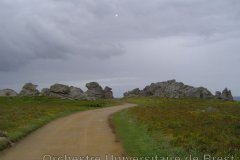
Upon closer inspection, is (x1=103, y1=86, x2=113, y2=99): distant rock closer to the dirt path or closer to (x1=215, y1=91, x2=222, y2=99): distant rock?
(x1=215, y1=91, x2=222, y2=99): distant rock

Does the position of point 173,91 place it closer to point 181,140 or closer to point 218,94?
point 218,94

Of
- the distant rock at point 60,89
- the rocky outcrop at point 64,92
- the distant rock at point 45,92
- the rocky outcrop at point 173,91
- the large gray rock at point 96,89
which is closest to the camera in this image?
the rocky outcrop at point 64,92

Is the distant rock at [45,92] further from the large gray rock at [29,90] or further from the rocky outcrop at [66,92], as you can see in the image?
the large gray rock at [29,90]

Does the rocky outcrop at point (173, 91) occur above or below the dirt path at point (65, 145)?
above

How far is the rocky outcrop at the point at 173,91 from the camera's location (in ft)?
357

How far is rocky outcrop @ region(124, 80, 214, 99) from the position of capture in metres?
109

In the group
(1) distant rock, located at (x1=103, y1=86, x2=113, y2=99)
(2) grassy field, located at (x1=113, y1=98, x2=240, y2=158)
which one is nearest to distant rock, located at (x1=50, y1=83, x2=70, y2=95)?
(1) distant rock, located at (x1=103, y1=86, x2=113, y2=99)

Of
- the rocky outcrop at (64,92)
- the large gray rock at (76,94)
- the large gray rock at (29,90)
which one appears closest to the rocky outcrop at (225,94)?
the large gray rock at (76,94)

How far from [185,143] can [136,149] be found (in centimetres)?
280

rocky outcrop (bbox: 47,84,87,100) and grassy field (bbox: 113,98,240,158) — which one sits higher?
rocky outcrop (bbox: 47,84,87,100)

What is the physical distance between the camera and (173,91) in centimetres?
11319

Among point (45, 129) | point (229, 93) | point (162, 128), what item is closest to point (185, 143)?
point (162, 128)

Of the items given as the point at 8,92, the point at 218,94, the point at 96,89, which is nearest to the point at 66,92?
the point at 8,92

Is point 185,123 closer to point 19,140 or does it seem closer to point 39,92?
point 19,140
